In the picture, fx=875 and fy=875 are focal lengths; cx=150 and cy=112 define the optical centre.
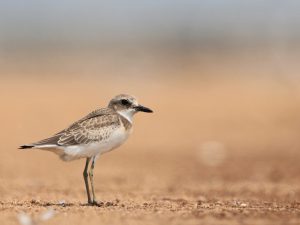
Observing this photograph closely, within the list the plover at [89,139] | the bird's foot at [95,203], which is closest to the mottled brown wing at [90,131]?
the plover at [89,139]

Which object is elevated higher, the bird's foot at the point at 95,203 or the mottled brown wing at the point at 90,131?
the mottled brown wing at the point at 90,131

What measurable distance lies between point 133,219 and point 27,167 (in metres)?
8.10

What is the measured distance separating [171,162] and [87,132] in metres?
7.87

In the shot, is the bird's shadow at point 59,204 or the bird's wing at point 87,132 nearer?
the bird's shadow at point 59,204

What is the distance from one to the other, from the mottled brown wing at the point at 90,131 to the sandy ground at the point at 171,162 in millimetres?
739

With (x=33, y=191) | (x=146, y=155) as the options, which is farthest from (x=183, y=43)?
(x=33, y=191)

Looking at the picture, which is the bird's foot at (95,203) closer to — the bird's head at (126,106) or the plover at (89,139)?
the plover at (89,139)

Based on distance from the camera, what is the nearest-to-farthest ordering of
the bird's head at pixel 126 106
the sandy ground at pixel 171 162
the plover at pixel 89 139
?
1. the sandy ground at pixel 171 162
2. the plover at pixel 89 139
3. the bird's head at pixel 126 106

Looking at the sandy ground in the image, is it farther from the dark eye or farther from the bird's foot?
the dark eye

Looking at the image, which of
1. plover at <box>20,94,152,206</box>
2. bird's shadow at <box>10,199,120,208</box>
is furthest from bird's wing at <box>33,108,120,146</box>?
bird's shadow at <box>10,199,120,208</box>

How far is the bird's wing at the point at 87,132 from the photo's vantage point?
10055 mm

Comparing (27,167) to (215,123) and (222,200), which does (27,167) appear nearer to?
(222,200)

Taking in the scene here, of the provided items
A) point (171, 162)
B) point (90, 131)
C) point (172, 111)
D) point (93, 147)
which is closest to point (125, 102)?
point (90, 131)

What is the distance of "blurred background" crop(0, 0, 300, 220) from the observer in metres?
14.5
